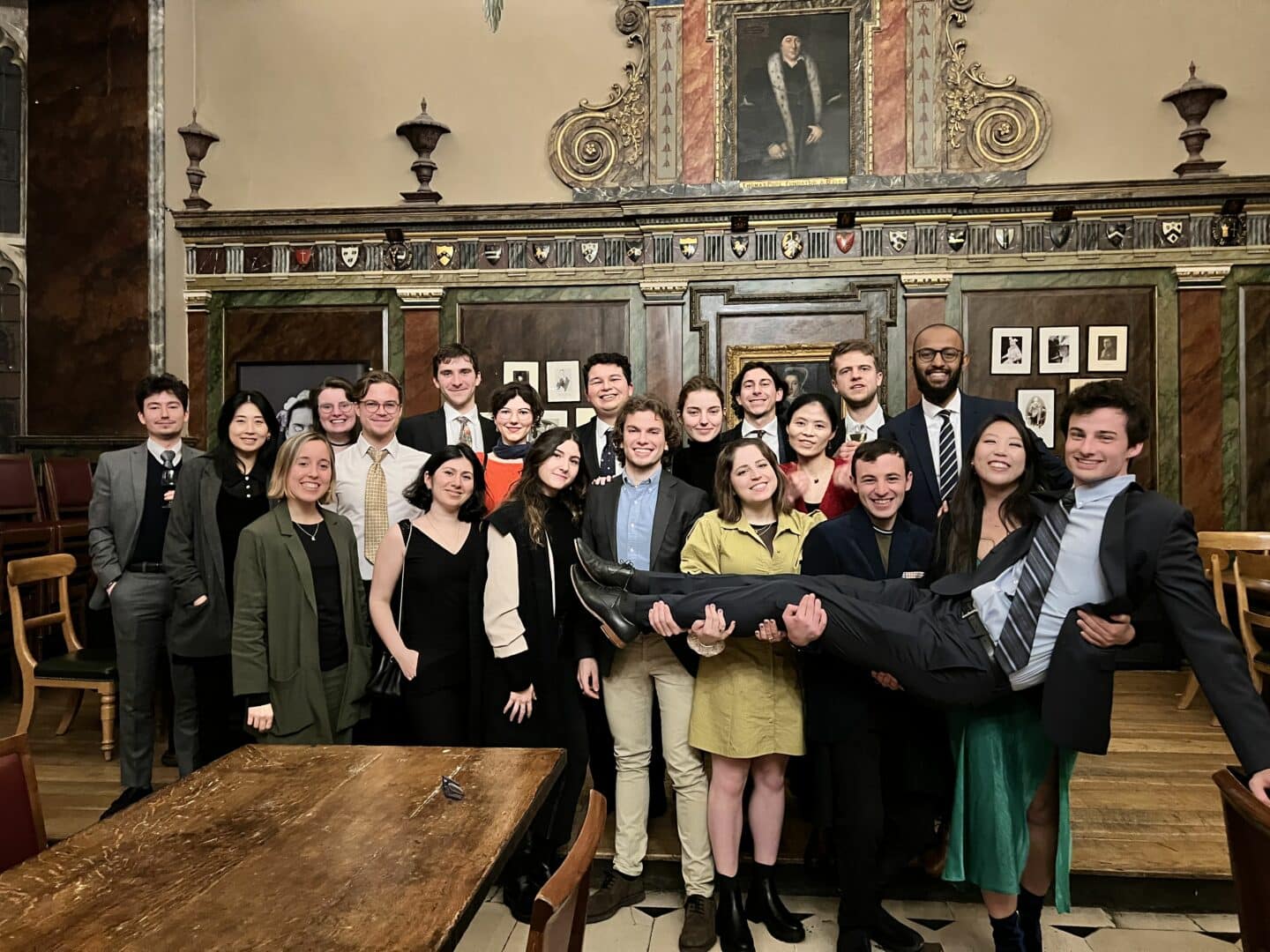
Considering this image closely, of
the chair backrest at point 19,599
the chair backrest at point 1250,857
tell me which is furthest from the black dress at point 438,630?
the chair backrest at point 19,599

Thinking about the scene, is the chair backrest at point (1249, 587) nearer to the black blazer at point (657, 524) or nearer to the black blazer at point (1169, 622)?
the black blazer at point (1169, 622)

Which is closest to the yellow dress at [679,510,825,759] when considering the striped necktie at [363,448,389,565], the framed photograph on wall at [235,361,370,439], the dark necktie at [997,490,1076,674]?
the dark necktie at [997,490,1076,674]

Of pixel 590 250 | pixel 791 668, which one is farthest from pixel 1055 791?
pixel 590 250

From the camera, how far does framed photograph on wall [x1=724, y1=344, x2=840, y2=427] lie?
6.07 meters

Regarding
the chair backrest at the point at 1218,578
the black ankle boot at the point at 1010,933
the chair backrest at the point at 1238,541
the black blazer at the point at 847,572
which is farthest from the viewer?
the chair backrest at the point at 1238,541

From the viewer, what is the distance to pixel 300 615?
2.64 m

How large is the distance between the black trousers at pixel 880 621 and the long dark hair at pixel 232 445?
1555 millimetres

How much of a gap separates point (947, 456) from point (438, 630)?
179 cm

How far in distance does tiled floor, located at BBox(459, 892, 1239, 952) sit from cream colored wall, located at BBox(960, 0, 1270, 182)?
498cm

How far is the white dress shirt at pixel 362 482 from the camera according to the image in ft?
10.2

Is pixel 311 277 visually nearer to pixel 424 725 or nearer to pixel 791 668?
pixel 424 725

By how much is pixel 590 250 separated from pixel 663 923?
15.3 feet

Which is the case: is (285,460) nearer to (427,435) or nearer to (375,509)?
(375,509)

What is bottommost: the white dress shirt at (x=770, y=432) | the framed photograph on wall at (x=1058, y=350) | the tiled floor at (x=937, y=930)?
the tiled floor at (x=937, y=930)
